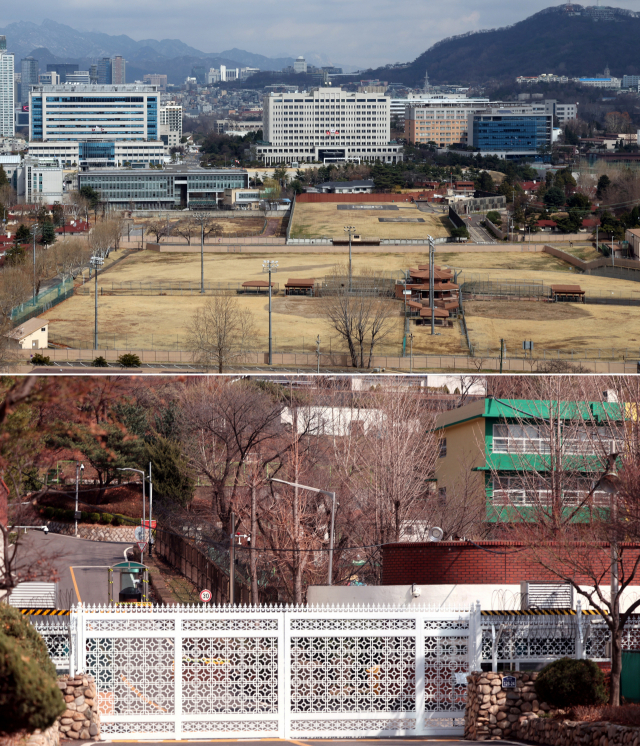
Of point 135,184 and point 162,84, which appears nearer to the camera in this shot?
point 135,184

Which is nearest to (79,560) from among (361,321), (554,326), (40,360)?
(40,360)

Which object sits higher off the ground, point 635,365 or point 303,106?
point 303,106

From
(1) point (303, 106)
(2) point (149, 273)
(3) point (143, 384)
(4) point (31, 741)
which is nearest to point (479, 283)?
(2) point (149, 273)

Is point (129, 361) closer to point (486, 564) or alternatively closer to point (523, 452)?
point (523, 452)

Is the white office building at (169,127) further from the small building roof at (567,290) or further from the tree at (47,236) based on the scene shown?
the small building roof at (567,290)

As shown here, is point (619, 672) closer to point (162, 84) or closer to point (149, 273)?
point (149, 273)

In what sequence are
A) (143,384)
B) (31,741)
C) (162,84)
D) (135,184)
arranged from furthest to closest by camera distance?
(162,84) < (135,184) < (143,384) < (31,741)
